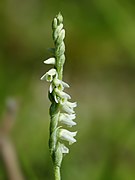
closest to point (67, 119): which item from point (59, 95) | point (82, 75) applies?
point (59, 95)

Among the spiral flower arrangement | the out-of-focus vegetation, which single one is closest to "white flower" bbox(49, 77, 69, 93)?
the spiral flower arrangement

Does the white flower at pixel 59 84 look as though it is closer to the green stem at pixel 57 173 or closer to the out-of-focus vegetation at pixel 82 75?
the green stem at pixel 57 173

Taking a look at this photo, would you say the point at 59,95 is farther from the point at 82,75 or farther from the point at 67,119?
the point at 82,75

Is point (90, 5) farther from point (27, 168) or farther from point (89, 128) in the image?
point (27, 168)

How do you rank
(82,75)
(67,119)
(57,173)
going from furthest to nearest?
(82,75)
(67,119)
(57,173)

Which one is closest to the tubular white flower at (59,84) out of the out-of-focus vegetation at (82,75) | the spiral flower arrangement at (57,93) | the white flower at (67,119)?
the spiral flower arrangement at (57,93)

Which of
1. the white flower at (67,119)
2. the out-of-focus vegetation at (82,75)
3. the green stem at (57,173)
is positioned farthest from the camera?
the out-of-focus vegetation at (82,75)

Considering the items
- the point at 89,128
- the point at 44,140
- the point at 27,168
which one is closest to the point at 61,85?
the point at 27,168

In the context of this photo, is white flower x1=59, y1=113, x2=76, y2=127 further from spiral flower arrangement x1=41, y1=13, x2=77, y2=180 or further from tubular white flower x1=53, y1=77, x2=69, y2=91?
tubular white flower x1=53, y1=77, x2=69, y2=91
